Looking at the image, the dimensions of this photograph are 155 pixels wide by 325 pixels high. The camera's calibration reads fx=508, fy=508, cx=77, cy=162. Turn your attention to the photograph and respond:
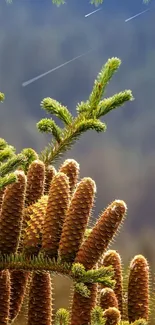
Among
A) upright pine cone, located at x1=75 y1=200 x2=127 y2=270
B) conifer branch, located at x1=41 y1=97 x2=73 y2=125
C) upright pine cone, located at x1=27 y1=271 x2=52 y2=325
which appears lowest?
upright pine cone, located at x1=27 y1=271 x2=52 y2=325

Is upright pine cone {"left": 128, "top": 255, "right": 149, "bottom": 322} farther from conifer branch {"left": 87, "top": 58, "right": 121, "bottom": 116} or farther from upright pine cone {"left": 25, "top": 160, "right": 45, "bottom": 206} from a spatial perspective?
conifer branch {"left": 87, "top": 58, "right": 121, "bottom": 116}

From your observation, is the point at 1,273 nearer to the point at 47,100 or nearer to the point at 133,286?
the point at 133,286

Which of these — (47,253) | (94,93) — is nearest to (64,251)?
(47,253)

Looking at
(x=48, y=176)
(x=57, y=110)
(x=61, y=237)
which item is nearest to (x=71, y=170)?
(x=48, y=176)

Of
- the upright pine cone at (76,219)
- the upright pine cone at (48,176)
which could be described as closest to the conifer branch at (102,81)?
the upright pine cone at (48,176)

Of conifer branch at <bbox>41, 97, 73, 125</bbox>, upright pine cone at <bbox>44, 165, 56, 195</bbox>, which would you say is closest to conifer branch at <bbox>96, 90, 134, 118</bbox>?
conifer branch at <bbox>41, 97, 73, 125</bbox>

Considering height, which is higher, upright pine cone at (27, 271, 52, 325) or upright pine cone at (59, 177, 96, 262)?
upright pine cone at (59, 177, 96, 262)
